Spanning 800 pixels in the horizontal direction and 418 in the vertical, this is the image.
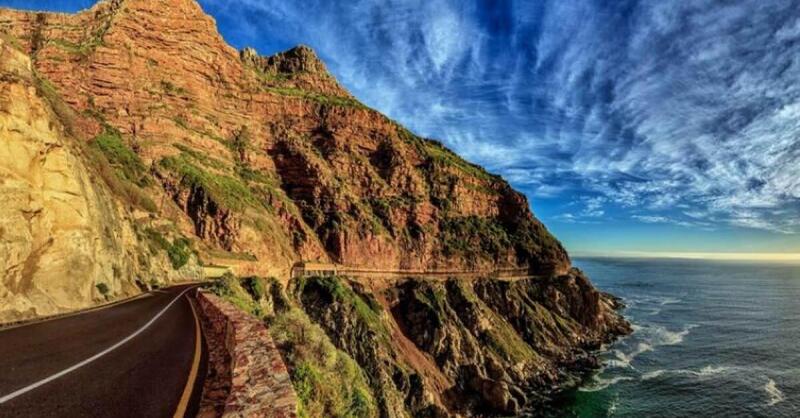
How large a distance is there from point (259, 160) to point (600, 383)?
220 feet

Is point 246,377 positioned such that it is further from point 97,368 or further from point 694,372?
point 694,372

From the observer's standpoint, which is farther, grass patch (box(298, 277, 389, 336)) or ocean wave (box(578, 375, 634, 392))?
grass patch (box(298, 277, 389, 336))

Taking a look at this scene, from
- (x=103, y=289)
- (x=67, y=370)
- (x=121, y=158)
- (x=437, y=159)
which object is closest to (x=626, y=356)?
(x=437, y=159)

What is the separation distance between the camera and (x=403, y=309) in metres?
67.2

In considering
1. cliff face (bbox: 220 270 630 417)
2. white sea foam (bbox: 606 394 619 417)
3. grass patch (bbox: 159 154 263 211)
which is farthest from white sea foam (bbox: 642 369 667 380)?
grass patch (bbox: 159 154 263 211)

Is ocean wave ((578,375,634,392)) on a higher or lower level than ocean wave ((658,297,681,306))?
lower

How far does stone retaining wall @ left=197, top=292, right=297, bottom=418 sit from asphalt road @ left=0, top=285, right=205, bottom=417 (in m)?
0.40

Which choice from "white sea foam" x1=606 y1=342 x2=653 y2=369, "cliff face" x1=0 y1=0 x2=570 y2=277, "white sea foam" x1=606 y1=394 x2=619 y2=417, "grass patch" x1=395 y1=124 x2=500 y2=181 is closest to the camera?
"white sea foam" x1=606 y1=394 x2=619 y2=417

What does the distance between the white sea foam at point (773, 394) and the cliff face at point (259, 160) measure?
Result: 47.3m

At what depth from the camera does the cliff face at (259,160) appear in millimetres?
60094

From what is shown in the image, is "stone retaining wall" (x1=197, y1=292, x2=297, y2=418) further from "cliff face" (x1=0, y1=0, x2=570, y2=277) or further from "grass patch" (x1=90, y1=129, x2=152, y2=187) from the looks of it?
"cliff face" (x1=0, y1=0, x2=570, y2=277)

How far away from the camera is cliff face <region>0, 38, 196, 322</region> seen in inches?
648

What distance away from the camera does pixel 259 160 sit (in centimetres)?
7738

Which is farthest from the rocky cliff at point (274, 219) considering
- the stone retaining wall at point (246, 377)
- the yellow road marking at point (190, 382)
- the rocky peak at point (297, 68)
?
the rocky peak at point (297, 68)
